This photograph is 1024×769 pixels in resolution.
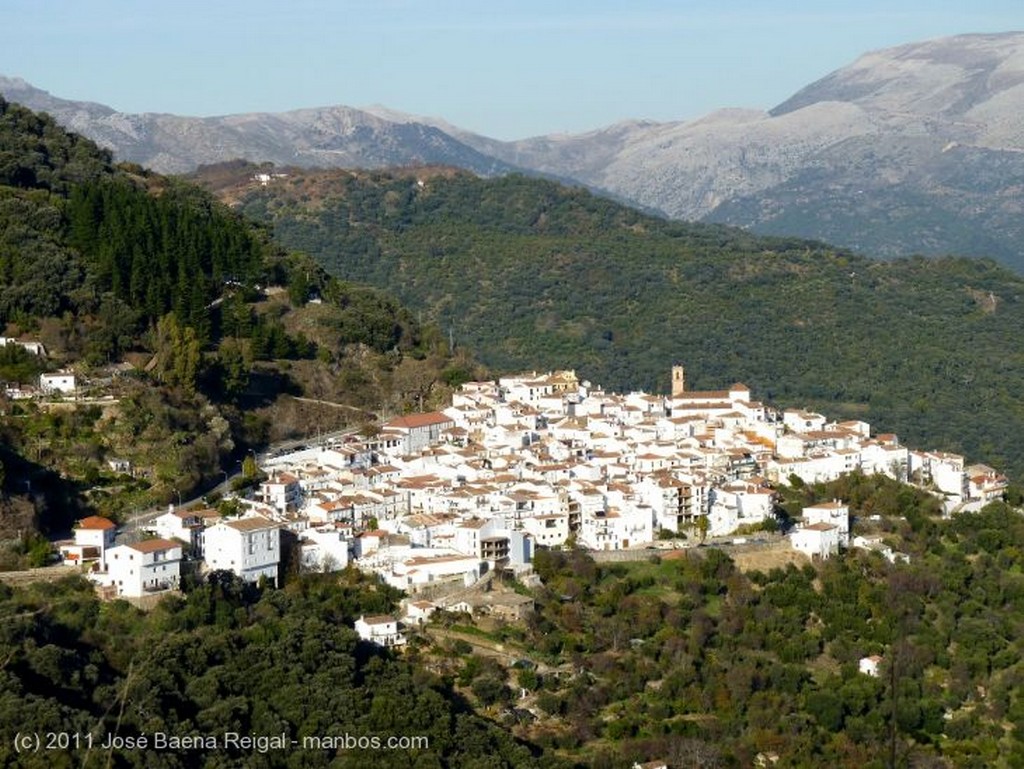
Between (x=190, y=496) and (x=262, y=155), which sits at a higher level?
(x=262, y=155)

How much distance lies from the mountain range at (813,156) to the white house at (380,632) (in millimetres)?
109261

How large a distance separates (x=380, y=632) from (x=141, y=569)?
3.13 meters

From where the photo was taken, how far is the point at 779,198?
165750 millimetres

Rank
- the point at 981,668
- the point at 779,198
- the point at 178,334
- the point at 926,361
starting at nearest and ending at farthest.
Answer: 1. the point at 981,668
2. the point at 178,334
3. the point at 926,361
4. the point at 779,198

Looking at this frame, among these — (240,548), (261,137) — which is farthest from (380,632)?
(261,137)

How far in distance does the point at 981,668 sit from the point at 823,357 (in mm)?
32846

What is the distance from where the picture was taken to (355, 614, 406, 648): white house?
80.0ft

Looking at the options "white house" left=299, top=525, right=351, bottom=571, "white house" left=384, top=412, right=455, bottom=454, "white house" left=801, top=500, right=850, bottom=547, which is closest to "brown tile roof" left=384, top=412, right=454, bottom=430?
"white house" left=384, top=412, right=455, bottom=454

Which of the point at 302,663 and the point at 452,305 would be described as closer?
the point at 302,663

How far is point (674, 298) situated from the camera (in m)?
64.4

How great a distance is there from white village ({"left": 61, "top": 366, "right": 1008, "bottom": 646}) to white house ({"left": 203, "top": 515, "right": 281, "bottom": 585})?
0.02 m

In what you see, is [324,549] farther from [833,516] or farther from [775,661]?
[833,516]

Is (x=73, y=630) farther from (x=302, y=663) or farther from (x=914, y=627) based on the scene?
(x=914, y=627)

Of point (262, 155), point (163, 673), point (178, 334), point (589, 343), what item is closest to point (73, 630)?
point (163, 673)
